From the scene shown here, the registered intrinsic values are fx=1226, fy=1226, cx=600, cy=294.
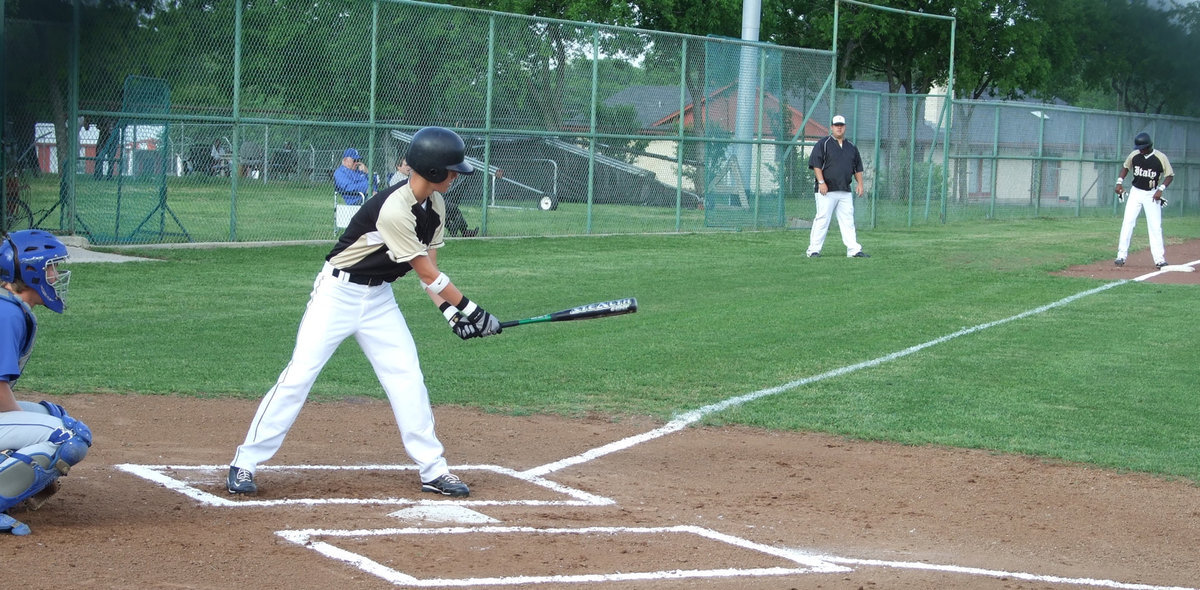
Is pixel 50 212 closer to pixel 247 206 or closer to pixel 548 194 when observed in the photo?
pixel 247 206

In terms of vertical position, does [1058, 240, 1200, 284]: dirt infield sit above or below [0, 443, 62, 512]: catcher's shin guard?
above

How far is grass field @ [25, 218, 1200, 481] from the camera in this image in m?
7.85

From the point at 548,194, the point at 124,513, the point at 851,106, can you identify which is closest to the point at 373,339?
the point at 124,513

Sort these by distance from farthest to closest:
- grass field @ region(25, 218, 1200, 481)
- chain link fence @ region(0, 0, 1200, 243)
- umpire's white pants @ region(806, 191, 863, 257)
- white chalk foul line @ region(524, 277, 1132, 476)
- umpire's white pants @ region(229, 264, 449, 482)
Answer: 1. umpire's white pants @ region(806, 191, 863, 257)
2. chain link fence @ region(0, 0, 1200, 243)
3. grass field @ region(25, 218, 1200, 481)
4. white chalk foul line @ region(524, 277, 1132, 476)
5. umpire's white pants @ region(229, 264, 449, 482)

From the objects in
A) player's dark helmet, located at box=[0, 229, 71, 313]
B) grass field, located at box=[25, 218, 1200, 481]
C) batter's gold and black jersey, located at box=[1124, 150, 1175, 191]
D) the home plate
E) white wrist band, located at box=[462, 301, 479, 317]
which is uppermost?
batter's gold and black jersey, located at box=[1124, 150, 1175, 191]

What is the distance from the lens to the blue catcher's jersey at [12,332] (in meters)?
4.71

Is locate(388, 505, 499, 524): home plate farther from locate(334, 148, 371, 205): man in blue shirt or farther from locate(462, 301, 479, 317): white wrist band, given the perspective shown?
locate(334, 148, 371, 205): man in blue shirt

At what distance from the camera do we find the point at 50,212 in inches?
607

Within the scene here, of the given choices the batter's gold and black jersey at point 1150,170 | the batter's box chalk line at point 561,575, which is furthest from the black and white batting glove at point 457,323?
the batter's gold and black jersey at point 1150,170

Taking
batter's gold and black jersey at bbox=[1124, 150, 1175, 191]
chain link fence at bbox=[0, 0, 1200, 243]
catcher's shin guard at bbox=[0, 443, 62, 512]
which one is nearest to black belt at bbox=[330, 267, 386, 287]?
catcher's shin guard at bbox=[0, 443, 62, 512]

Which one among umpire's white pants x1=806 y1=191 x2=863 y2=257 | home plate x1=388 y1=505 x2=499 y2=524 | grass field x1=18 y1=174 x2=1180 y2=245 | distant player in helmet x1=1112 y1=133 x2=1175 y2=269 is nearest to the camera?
home plate x1=388 y1=505 x2=499 y2=524

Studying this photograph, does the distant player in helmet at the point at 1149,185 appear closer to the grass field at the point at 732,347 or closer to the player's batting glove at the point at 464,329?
the grass field at the point at 732,347

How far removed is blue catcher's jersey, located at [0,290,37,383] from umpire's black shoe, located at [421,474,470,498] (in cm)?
191

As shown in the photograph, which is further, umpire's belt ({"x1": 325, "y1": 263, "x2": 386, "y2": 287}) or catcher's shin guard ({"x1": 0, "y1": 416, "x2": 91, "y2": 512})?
umpire's belt ({"x1": 325, "y1": 263, "x2": 386, "y2": 287})
